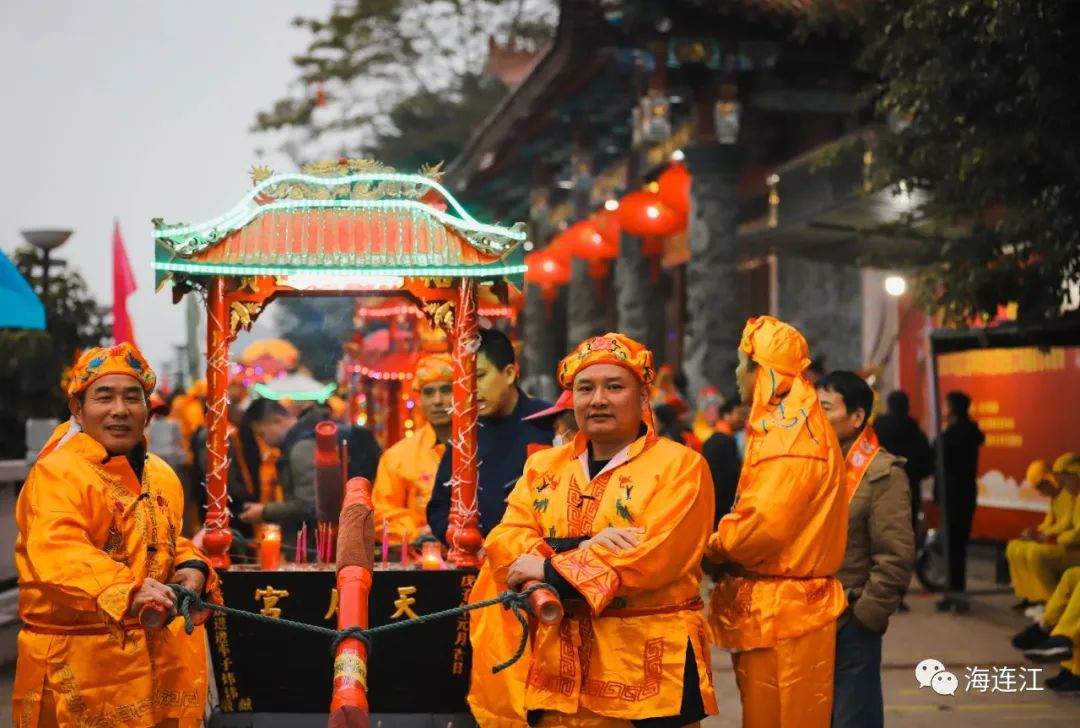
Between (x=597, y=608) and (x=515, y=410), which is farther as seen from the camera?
(x=515, y=410)

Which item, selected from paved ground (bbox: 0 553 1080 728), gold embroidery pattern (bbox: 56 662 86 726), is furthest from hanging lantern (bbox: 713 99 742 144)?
gold embroidery pattern (bbox: 56 662 86 726)

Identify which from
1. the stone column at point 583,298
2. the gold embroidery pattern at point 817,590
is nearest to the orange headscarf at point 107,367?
the gold embroidery pattern at point 817,590

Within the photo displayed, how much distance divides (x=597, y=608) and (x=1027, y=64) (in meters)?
5.18

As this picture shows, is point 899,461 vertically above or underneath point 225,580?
above

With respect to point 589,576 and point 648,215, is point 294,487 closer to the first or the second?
point 589,576

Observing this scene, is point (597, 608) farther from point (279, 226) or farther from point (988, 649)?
point (988, 649)

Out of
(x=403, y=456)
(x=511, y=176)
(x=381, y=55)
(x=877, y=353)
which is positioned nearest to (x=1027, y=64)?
(x=403, y=456)

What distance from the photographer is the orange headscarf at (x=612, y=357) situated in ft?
17.4

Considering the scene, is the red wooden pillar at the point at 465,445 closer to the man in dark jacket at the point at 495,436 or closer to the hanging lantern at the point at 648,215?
the man in dark jacket at the point at 495,436

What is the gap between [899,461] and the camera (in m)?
6.78

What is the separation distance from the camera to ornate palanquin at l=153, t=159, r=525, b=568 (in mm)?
6902

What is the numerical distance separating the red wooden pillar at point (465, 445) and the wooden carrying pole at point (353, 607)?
163 centimetres

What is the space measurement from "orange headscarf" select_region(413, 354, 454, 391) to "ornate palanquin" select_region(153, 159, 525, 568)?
3.57 ft

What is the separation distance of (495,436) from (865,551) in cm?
200
